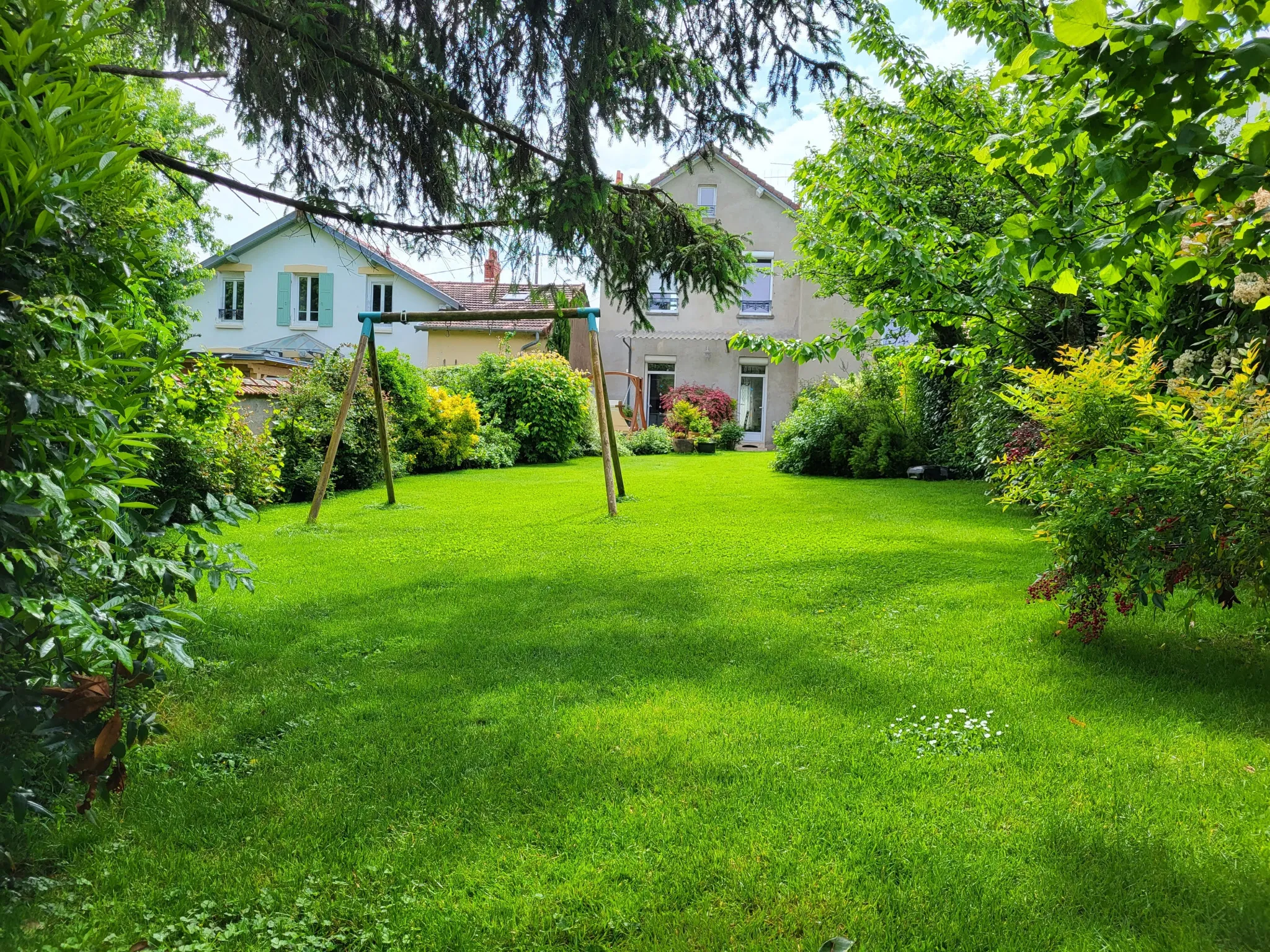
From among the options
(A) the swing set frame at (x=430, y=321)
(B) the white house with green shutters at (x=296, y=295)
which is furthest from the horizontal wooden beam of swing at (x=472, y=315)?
A: (B) the white house with green shutters at (x=296, y=295)

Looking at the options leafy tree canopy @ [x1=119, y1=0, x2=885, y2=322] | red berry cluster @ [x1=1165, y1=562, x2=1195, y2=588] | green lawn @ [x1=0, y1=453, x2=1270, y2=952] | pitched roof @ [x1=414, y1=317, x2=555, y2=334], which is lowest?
green lawn @ [x1=0, y1=453, x2=1270, y2=952]

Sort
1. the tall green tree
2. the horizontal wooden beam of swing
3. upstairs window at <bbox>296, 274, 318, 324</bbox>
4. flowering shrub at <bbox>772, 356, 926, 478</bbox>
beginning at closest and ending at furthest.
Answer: the tall green tree → the horizontal wooden beam of swing → flowering shrub at <bbox>772, 356, 926, 478</bbox> → upstairs window at <bbox>296, 274, 318, 324</bbox>

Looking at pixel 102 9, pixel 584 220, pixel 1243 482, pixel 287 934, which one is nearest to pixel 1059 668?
pixel 1243 482

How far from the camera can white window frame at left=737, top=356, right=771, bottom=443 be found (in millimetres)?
24609

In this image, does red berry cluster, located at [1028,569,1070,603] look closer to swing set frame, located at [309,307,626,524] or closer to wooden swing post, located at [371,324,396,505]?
swing set frame, located at [309,307,626,524]

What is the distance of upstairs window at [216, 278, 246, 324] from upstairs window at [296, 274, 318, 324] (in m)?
1.80

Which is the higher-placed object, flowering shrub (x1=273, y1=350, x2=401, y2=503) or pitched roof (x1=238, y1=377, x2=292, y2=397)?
pitched roof (x1=238, y1=377, x2=292, y2=397)

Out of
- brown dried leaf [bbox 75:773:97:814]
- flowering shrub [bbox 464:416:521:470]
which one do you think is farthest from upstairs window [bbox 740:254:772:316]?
brown dried leaf [bbox 75:773:97:814]

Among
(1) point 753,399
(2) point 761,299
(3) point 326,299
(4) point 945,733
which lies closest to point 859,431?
(1) point 753,399

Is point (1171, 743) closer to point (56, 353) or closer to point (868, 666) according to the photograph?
point (868, 666)

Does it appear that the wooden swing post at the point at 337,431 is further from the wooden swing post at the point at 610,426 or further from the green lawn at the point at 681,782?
the green lawn at the point at 681,782

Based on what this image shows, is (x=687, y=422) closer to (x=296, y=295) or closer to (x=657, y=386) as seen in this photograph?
(x=657, y=386)

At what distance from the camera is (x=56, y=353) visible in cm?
205

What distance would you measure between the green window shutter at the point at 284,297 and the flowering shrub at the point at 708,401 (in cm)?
1159
